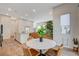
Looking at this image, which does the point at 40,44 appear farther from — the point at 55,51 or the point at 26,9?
the point at 26,9

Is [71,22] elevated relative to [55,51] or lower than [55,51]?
elevated

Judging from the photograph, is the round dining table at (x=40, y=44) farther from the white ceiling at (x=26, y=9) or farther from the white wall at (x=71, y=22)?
the white ceiling at (x=26, y=9)

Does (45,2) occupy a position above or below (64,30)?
above

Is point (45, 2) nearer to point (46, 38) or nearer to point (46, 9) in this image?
point (46, 9)

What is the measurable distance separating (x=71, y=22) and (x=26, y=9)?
0.95m

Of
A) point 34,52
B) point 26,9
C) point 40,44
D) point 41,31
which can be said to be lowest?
point 34,52

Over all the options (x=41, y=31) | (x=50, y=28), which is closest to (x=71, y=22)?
(x=50, y=28)

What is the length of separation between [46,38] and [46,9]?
Answer: 1.94 ft

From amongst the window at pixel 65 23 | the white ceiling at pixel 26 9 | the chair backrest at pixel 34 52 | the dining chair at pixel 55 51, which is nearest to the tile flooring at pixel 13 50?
the dining chair at pixel 55 51

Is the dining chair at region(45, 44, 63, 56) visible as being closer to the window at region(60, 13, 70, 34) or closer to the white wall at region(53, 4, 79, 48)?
the white wall at region(53, 4, 79, 48)

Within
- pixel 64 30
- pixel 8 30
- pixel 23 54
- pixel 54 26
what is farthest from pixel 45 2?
pixel 23 54

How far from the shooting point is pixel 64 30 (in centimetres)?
267

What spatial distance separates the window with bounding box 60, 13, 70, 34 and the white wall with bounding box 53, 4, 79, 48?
6 cm

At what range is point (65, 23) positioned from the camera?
2635 millimetres
